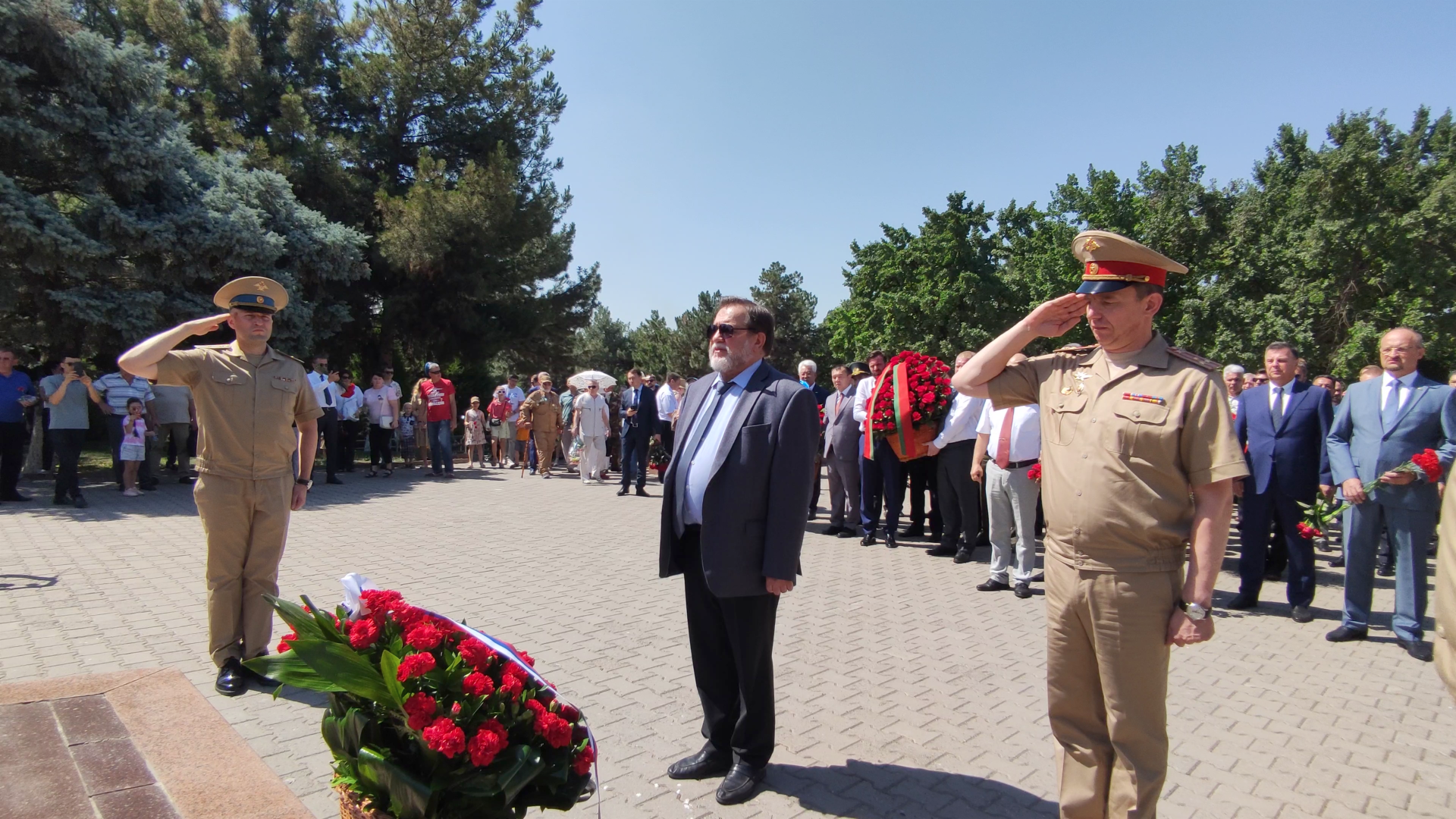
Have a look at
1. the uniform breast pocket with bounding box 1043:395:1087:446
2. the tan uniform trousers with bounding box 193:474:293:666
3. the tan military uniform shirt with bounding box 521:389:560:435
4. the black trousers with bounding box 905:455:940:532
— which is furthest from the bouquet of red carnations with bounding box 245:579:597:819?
the tan military uniform shirt with bounding box 521:389:560:435

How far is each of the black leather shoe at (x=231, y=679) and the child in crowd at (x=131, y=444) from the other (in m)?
9.36

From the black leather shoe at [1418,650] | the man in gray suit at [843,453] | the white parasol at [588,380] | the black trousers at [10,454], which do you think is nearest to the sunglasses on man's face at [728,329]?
the black leather shoe at [1418,650]

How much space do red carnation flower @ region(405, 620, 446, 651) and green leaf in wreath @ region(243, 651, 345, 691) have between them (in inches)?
8.7

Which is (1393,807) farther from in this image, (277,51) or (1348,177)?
(1348,177)

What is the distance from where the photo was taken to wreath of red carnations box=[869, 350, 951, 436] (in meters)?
9.10

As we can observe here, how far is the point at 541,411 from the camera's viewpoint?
16.9 metres

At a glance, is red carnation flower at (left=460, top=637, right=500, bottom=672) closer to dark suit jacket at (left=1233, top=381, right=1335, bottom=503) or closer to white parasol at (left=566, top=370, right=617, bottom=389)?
dark suit jacket at (left=1233, top=381, right=1335, bottom=503)

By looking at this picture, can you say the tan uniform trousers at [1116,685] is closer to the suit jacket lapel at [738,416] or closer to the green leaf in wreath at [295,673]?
the suit jacket lapel at [738,416]

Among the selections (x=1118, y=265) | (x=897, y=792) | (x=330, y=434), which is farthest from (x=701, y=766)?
(x=330, y=434)

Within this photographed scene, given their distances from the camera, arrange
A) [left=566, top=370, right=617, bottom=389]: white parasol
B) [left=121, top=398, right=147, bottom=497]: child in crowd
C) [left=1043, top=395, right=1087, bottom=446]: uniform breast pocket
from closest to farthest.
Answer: [left=1043, top=395, right=1087, bottom=446]: uniform breast pocket → [left=121, top=398, right=147, bottom=497]: child in crowd → [left=566, top=370, right=617, bottom=389]: white parasol

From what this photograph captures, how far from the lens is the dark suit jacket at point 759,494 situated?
3.44m

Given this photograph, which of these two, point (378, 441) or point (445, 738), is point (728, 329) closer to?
point (445, 738)

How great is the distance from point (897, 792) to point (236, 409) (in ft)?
12.9

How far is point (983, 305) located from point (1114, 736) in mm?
42763
